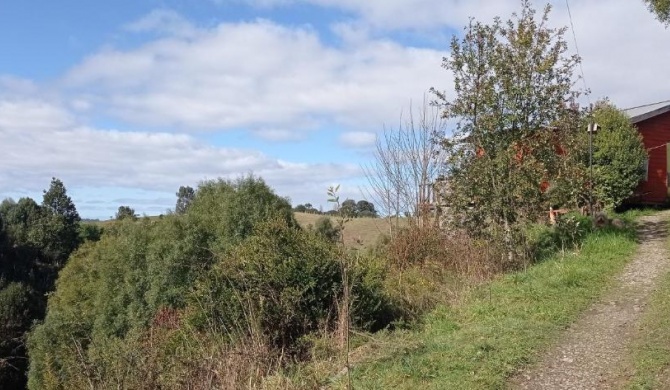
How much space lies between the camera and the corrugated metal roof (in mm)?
22578

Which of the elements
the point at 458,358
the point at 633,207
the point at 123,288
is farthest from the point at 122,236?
the point at 458,358

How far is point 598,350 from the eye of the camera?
23.9 feet

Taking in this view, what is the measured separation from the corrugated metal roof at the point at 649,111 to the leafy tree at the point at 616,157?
1.37 meters

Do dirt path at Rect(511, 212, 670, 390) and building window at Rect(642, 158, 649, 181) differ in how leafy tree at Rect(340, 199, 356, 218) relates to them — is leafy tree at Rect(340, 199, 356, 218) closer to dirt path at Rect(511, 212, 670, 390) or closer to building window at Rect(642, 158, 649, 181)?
dirt path at Rect(511, 212, 670, 390)

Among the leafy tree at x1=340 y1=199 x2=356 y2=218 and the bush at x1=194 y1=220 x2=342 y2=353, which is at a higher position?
the leafy tree at x1=340 y1=199 x2=356 y2=218

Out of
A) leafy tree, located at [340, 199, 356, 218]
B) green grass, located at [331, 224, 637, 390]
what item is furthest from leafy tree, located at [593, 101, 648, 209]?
leafy tree, located at [340, 199, 356, 218]

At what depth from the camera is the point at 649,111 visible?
23.0 metres

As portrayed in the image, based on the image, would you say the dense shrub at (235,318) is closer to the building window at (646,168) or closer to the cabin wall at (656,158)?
the building window at (646,168)

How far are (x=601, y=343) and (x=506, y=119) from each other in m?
6.90

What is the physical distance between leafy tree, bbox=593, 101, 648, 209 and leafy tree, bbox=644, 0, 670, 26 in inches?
170

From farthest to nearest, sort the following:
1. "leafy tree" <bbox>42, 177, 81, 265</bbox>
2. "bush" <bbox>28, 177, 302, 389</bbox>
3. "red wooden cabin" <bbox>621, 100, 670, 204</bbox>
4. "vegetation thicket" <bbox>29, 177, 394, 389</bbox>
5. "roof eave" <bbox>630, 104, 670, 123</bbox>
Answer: "leafy tree" <bbox>42, 177, 81, 265</bbox>
"bush" <bbox>28, 177, 302, 389</bbox>
"roof eave" <bbox>630, 104, 670, 123</bbox>
"red wooden cabin" <bbox>621, 100, 670, 204</bbox>
"vegetation thicket" <bbox>29, 177, 394, 389</bbox>

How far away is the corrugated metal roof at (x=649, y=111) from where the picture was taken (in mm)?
22578

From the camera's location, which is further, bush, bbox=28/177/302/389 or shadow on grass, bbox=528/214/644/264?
bush, bbox=28/177/302/389

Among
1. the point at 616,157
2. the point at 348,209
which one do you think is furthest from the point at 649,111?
the point at 348,209
